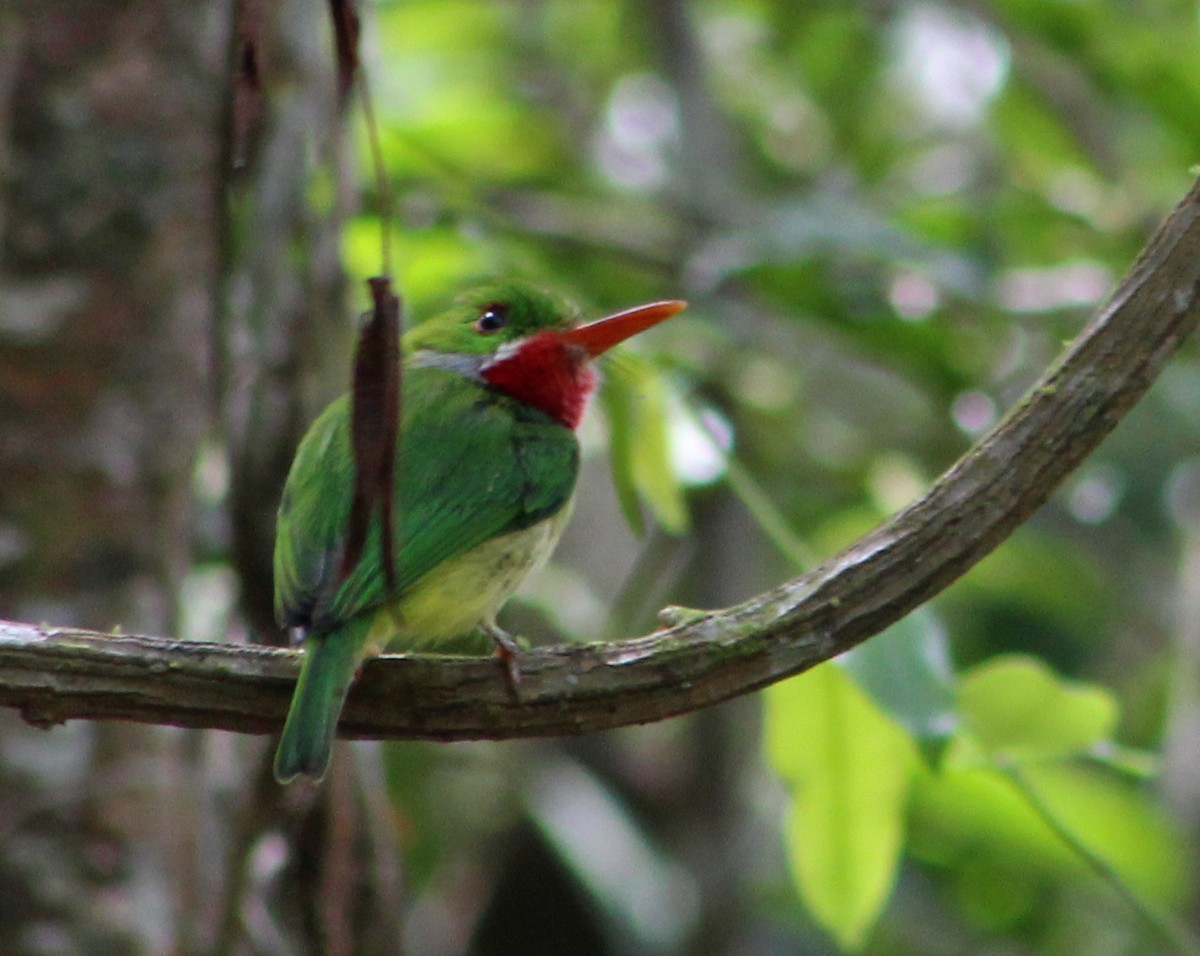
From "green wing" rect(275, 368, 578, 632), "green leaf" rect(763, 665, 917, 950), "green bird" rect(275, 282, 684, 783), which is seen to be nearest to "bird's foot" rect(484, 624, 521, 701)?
"green bird" rect(275, 282, 684, 783)

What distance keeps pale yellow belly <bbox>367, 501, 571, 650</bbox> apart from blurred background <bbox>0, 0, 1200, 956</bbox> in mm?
200

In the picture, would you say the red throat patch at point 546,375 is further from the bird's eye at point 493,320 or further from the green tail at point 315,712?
the green tail at point 315,712

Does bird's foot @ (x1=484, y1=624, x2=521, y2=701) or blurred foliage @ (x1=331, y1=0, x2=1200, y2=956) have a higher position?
blurred foliage @ (x1=331, y1=0, x2=1200, y2=956)

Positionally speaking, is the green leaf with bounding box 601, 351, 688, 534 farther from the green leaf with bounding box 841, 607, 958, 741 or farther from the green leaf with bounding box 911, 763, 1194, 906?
the green leaf with bounding box 911, 763, 1194, 906

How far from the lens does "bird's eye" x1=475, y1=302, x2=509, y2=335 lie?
3.25m

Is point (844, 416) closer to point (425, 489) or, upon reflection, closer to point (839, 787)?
point (839, 787)

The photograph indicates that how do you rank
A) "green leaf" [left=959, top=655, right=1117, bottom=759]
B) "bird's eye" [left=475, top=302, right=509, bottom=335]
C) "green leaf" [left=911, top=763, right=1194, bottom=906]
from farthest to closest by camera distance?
"green leaf" [left=911, top=763, right=1194, bottom=906]
"bird's eye" [left=475, top=302, right=509, bottom=335]
"green leaf" [left=959, top=655, right=1117, bottom=759]

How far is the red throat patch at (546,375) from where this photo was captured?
316 centimetres

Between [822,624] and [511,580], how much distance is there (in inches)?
31.2

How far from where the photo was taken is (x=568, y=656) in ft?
6.98

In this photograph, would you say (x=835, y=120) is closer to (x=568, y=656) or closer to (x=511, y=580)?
(x=511, y=580)

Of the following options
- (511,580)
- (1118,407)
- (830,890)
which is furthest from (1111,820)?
(1118,407)

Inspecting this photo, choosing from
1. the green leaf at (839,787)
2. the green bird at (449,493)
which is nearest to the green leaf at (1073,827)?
the green leaf at (839,787)

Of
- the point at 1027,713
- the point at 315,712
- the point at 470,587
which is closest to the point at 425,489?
the point at 470,587
